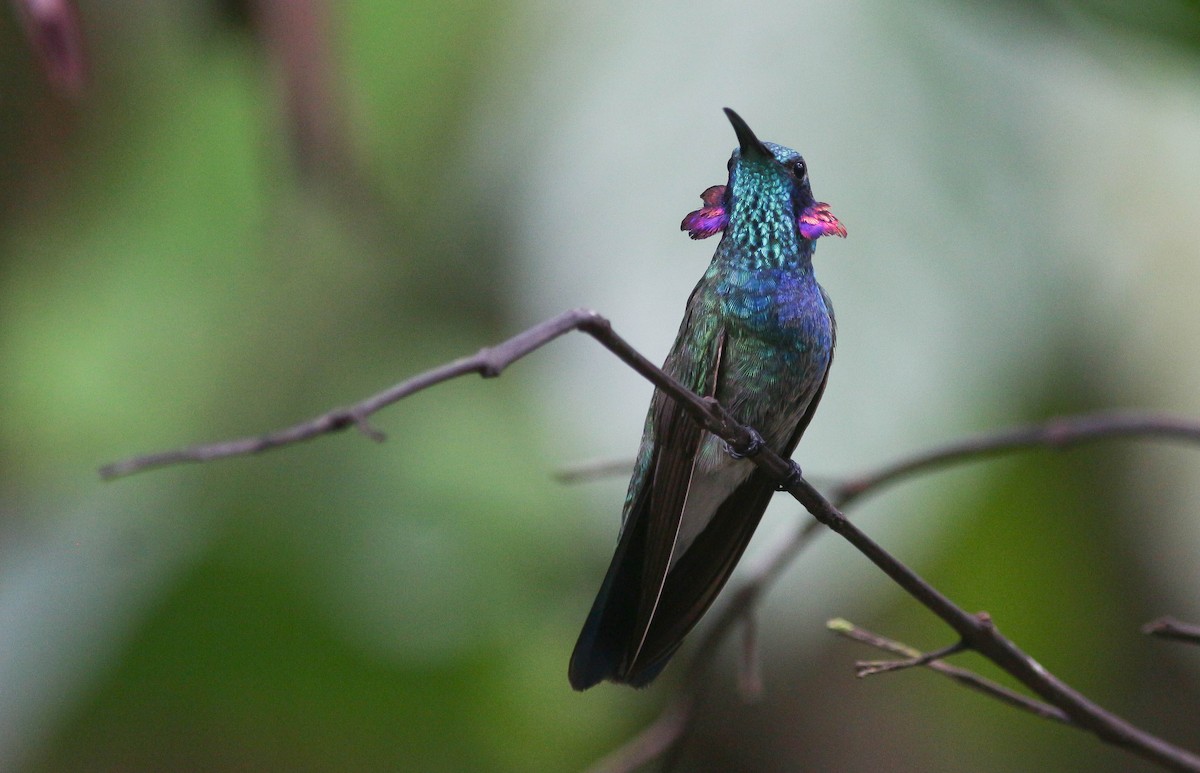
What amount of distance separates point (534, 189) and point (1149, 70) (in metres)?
0.98

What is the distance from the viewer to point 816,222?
0.54m

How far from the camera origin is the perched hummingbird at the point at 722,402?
0.57m

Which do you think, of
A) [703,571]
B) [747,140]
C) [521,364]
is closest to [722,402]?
[703,571]

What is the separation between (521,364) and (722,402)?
67.5 inches

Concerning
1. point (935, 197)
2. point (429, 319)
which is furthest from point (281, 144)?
point (935, 197)

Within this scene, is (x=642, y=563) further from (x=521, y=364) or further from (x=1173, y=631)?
(x=521, y=364)

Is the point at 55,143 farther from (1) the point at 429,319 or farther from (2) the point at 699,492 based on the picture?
(2) the point at 699,492

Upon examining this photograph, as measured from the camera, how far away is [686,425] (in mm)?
638

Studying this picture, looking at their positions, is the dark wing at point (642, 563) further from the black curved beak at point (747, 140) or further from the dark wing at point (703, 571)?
the black curved beak at point (747, 140)

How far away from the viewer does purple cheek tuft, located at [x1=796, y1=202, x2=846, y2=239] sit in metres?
0.51

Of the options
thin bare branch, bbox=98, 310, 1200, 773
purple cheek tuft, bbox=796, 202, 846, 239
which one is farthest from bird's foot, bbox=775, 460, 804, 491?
purple cheek tuft, bbox=796, 202, 846, 239

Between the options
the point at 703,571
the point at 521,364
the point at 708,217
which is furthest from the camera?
the point at 521,364

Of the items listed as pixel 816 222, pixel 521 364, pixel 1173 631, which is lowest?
pixel 521 364

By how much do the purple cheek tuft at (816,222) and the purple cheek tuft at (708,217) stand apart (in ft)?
0.13
